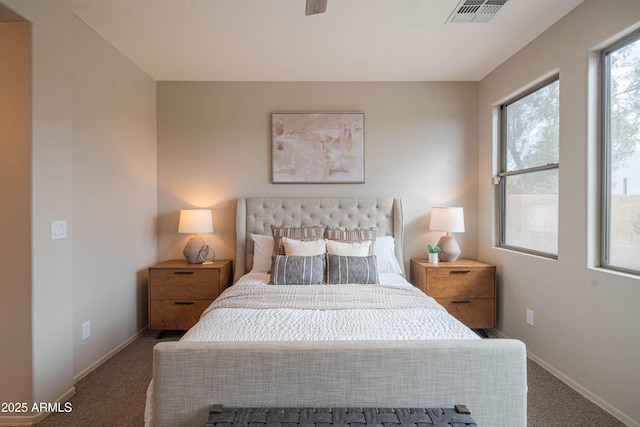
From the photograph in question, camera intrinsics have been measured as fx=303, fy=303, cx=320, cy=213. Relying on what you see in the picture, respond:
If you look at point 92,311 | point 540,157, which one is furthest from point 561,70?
point 92,311

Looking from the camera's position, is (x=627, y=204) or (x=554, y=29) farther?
(x=554, y=29)

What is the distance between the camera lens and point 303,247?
113 inches

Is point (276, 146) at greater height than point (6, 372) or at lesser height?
greater

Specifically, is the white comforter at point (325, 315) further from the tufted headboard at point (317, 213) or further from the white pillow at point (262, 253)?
the tufted headboard at point (317, 213)

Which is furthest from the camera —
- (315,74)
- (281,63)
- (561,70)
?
(315,74)

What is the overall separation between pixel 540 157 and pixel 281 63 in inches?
100

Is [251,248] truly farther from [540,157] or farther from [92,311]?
[540,157]

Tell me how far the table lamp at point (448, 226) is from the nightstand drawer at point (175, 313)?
243 cm

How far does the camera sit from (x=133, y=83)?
2998 mm

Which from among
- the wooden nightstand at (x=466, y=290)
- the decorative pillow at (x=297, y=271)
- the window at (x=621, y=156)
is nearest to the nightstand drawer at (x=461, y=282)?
the wooden nightstand at (x=466, y=290)

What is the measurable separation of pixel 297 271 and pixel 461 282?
1.65m

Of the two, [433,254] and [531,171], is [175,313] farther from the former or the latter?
[531,171]

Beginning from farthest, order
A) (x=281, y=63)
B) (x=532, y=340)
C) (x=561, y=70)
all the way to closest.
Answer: (x=281, y=63) < (x=532, y=340) < (x=561, y=70)

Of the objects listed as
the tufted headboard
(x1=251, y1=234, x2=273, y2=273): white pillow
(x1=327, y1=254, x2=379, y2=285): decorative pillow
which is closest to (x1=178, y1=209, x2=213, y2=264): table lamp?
the tufted headboard
